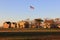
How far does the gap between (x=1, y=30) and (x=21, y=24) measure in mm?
31676

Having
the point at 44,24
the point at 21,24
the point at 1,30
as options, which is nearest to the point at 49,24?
the point at 44,24

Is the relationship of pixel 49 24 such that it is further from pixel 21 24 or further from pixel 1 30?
pixel 1 30

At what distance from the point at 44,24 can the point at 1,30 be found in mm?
40094

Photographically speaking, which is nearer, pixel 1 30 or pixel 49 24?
pixel 1 30

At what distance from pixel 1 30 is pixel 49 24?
41.3 meters

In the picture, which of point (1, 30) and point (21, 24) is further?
point (21, 24)

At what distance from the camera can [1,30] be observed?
123m

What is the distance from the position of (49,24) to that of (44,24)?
325 cm

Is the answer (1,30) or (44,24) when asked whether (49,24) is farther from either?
(1,30)

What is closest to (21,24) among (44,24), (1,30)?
(44,24)

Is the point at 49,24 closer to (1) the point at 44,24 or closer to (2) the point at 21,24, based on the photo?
(1) the point at 44,24

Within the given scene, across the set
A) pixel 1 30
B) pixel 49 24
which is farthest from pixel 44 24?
pixel 1 30

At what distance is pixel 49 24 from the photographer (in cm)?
15412

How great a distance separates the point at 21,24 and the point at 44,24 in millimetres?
14768
